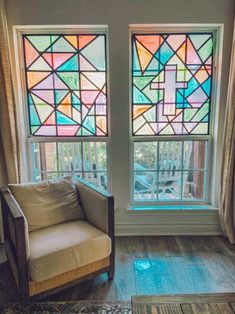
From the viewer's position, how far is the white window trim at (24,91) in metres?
2.58

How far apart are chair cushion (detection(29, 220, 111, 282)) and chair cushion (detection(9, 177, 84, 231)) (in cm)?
9

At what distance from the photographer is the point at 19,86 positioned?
2.67m

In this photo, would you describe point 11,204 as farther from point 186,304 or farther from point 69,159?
point 186,304

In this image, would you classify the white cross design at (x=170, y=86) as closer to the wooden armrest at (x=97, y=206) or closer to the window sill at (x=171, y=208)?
the window sill at (x=171, y=208)

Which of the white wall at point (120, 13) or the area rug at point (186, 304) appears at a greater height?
the white wall at point (120, 13)

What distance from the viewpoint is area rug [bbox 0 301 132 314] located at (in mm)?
1816

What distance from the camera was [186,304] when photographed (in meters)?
Result: 1.74

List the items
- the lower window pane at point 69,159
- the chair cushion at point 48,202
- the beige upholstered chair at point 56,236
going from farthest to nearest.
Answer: the lower window pane at point 69,159
the chair cushion at point 48,202
the beige upholstered chair at point 56,236

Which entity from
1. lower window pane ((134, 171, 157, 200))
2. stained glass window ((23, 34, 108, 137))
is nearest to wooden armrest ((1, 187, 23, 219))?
stained glass window ((23, 34, 108, 137))

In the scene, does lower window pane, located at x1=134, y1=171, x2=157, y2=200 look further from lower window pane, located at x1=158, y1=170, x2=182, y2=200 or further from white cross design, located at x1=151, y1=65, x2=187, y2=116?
white cross design, located at x1=151, y1=65, x2=187, y2=116

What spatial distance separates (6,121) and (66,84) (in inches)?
26.4

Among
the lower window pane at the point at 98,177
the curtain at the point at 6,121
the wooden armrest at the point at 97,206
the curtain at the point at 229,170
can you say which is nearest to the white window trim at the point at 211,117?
the curtain at the point at 229,170

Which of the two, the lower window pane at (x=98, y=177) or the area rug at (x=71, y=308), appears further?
the lower window pane at (x=98, y=177)

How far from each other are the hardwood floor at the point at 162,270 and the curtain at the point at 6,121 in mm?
748
